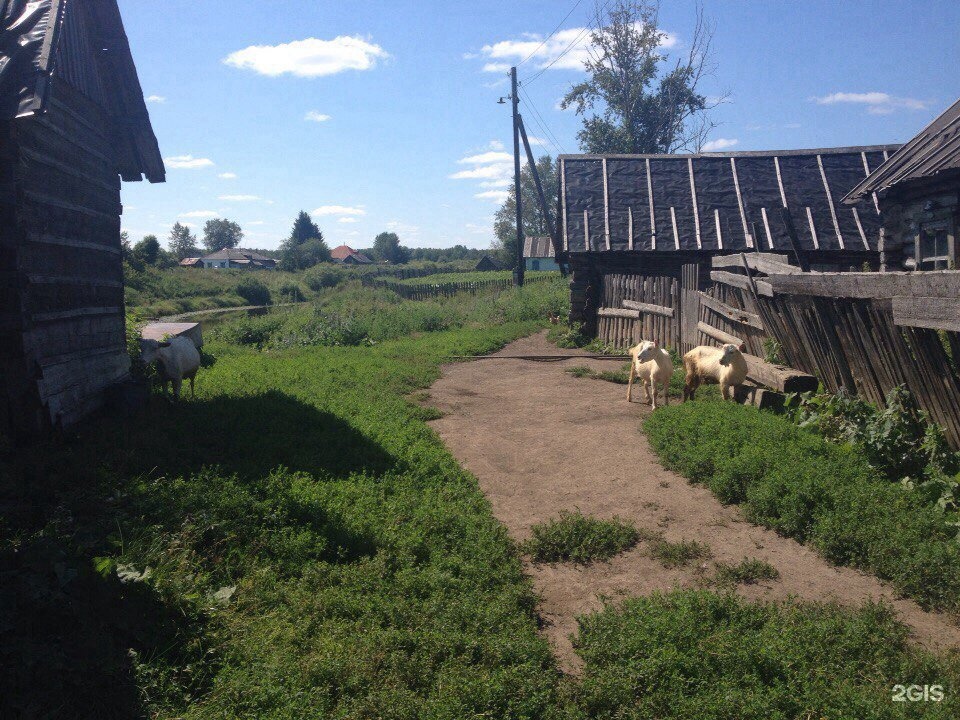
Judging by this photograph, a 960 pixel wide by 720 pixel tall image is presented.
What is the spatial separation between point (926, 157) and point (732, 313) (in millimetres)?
4787

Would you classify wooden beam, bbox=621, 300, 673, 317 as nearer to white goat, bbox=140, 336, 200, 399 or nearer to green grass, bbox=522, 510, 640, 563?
green grass, bbox=522, 510, 640, 563

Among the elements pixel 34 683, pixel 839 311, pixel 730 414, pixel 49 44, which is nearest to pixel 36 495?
pixel 34 683

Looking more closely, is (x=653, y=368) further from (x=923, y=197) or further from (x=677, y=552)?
(x=923, y=197)

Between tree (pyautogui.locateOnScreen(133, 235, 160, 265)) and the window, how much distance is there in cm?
5083

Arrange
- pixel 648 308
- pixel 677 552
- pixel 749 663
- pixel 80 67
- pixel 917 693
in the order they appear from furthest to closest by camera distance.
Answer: pixel 648 308 < pixel 80 67 < pixel 677 552 < pixel 749 663 < pixel 917 693

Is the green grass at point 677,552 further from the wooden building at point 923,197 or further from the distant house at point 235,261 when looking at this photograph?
the distant house at point 235,261

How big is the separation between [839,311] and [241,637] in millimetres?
6598

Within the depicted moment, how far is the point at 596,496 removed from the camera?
6.55m

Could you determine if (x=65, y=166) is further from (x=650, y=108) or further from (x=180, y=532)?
(x=650, y=108)

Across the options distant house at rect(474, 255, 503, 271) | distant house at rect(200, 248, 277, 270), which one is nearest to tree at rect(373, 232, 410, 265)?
distant house at rect(200, 248, 277, 270)

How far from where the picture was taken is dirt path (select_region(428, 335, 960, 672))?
4.60 m

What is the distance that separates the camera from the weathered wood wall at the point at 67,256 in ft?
22.2

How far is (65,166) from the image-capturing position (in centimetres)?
794

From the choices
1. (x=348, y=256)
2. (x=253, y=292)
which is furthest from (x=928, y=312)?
(x=348, y=256)
